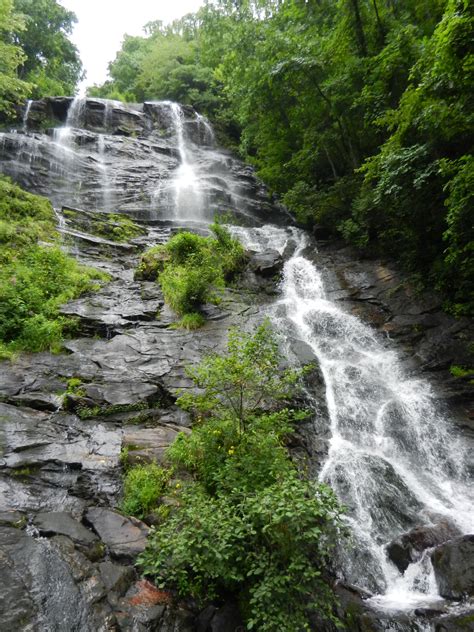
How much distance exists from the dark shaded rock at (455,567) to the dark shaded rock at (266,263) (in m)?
8.99

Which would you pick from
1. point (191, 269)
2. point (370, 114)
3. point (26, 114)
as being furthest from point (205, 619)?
point (26, 114)

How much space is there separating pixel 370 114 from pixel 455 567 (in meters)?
11.3

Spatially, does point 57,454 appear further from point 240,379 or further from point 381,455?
point 381,455

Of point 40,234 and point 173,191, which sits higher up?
point 173,191

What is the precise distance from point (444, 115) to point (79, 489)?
888 centimetres

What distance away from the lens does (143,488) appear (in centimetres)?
486

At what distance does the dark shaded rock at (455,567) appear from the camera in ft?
14.3

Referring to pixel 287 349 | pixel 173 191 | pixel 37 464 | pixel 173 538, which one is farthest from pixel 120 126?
pixel 173 538

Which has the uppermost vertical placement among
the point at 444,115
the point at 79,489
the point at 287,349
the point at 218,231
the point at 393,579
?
the point at 218,231

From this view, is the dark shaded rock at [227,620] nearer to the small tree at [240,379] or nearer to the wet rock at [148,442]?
the small tree at [240,379]

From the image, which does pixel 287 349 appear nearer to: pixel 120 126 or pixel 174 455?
pixel 174 455

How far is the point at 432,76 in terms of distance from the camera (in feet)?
22.8

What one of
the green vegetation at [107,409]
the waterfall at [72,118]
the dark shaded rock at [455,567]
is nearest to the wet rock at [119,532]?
the green vegetation at [107,409]

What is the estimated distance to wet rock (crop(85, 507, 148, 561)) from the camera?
4043mm
